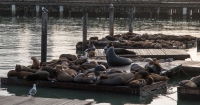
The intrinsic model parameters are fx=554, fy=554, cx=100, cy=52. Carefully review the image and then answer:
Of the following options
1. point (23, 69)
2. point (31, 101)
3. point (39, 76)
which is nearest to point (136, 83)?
point (39, 76)

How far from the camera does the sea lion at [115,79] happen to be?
40.2 feet

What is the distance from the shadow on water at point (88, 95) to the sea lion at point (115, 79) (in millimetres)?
253

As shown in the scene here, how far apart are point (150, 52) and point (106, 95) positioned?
6866 millimetres

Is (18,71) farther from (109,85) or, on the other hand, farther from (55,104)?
(55,104)

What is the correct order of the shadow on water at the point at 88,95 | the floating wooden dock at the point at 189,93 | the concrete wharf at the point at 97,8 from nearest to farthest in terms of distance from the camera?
the floating wooden dock at the point at 189,93 → the shadow on water at the point at 88,95 → the concrete wharf at the point at 97,8

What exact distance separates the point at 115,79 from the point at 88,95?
693 mm

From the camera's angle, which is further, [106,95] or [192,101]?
[106,95]

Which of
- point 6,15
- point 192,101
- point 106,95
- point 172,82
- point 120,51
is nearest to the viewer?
point 192,101

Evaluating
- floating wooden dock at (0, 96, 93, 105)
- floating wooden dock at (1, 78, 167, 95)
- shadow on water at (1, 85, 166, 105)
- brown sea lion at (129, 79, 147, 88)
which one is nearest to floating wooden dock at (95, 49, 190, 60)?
floating wooden dock at (1, 78, 167, 95)

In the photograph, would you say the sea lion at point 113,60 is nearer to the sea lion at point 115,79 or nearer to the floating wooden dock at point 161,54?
the sea lion at point 115,79

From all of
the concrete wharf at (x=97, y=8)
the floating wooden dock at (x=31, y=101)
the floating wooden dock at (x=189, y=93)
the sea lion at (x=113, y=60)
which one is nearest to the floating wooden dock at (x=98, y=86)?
the floating wooden dock at (x=189, y=93)

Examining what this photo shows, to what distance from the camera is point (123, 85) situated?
486 inches

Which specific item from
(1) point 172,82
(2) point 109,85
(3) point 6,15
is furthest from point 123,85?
(3) point 6,15

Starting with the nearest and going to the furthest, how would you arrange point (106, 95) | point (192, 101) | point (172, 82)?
point (192, 101) → point (106, 95) → point (172, 82)
